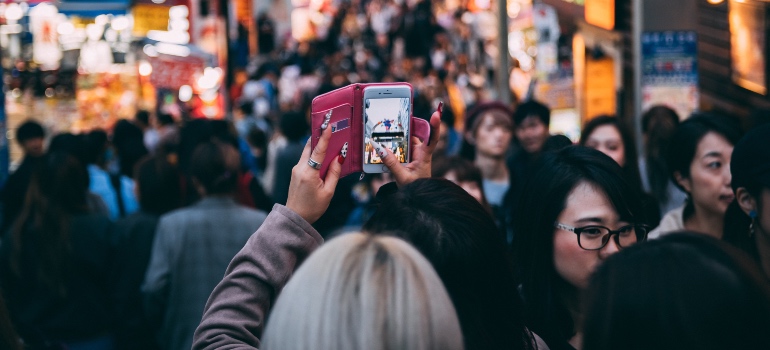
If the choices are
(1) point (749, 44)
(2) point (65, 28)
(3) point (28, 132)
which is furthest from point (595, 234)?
(2) point (65, 28)

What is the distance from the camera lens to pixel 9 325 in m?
2.77

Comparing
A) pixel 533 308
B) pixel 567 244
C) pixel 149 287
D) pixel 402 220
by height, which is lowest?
pixel 149 287

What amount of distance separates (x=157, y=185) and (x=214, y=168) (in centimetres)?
87

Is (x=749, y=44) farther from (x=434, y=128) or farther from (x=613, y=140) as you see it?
(x=434, y=128)

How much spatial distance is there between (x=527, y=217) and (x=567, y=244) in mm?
185

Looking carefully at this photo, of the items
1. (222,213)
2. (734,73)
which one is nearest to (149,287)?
(222,213)

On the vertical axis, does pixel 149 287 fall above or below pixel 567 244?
below

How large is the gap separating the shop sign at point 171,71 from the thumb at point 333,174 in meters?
12.8

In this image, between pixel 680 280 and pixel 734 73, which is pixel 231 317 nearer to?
pixel 680 280

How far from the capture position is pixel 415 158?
2.85 m

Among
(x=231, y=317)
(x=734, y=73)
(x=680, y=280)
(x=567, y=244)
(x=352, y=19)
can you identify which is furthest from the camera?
(x=352, y=19)

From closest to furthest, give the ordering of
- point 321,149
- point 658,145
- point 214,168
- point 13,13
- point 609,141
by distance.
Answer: point 321,149
point 214,168
point 609,141
point 658,145
point 13,13

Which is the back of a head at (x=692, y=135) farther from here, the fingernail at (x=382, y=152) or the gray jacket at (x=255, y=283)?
the gray jacket at (x=255, y=283)

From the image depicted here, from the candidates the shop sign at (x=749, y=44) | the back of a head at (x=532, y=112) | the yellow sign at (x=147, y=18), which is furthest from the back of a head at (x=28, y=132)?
the yellow sign at (x=147, y=18)
